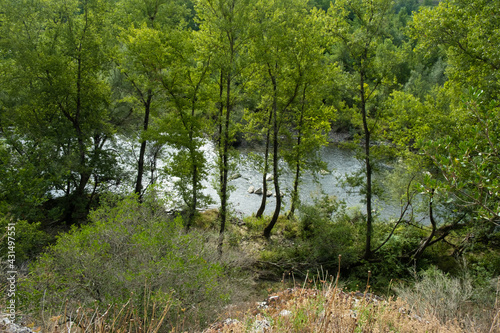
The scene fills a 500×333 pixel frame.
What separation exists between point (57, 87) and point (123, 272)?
10.8 m

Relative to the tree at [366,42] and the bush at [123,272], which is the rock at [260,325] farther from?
the tree at [366,42]

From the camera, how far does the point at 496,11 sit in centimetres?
921

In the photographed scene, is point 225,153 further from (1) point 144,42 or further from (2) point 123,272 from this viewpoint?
(2) point 123,272

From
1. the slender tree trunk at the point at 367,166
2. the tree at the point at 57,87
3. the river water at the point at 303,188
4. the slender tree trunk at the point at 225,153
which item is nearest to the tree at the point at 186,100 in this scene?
the slender tree trunk at the point at 225,153

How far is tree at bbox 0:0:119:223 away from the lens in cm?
1308

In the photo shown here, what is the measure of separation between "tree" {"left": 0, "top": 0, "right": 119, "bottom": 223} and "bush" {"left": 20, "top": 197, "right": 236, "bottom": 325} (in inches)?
246

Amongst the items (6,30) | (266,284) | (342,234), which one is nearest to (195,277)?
(266,284)

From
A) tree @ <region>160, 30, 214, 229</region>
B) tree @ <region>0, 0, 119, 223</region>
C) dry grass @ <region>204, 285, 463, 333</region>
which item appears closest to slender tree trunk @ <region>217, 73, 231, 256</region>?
tree @ <region>160, 30, 214, 229</region>

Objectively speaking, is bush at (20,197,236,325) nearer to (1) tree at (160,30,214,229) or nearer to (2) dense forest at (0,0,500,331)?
(2) dense forest at (0,0,500,331)

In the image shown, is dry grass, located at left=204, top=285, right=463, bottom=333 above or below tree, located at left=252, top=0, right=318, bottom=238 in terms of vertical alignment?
below

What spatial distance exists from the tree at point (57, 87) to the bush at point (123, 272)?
626 cm

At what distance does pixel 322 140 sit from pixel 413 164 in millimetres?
4469

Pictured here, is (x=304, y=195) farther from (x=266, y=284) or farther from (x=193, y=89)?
(x=193, y=89)

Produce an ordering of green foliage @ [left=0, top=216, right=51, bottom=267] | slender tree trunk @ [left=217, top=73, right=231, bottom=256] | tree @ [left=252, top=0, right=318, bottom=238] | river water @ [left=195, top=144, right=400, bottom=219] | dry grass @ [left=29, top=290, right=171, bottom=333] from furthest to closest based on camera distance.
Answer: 1. river water @ [left=195, top=144, right=400, bottom=219]
2. slender tree trunk @ [left=217, top=73, right=231, bottom=256]
3. tree @ [left=252, top=0, right=318, bottom=238]
4. green foliage @ [left=0, top=216, right=51, bottom=267]
5. dry grass @ [left=29, top=290, right=171, bottom=333]
